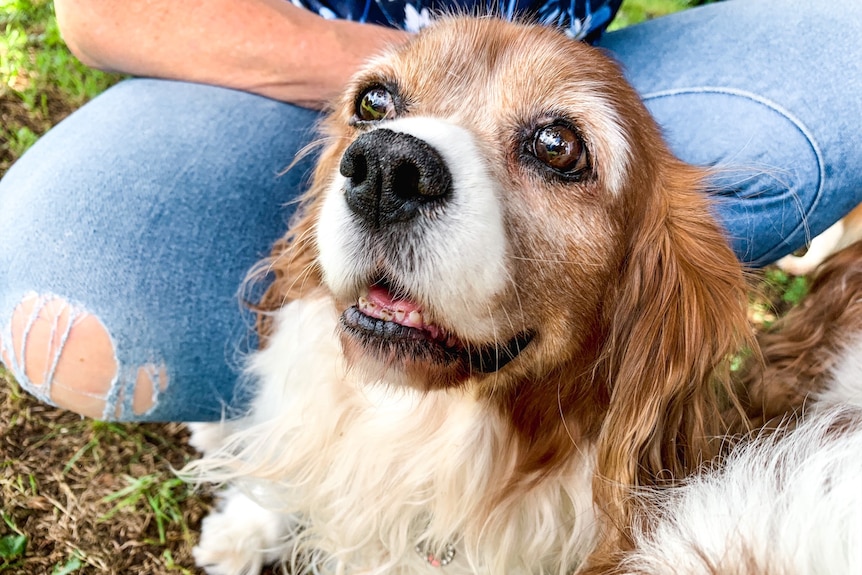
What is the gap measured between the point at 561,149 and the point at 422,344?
1.66 ft

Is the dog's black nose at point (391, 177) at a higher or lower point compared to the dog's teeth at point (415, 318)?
higher

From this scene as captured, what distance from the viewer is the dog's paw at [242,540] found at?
207cm

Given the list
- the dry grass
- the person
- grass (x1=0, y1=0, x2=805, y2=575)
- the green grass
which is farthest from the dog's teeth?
the green grass

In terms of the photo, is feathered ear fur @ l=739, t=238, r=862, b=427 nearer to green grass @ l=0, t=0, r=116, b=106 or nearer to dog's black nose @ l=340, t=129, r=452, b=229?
dog's black nose @ l=340, t=129, r=452, b=229

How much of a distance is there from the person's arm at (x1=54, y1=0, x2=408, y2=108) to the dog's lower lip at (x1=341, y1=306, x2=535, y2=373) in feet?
2.80

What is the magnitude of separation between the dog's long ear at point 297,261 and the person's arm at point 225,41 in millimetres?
346

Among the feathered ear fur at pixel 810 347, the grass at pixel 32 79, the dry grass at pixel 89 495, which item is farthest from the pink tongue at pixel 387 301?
the grass at pixel 32 79

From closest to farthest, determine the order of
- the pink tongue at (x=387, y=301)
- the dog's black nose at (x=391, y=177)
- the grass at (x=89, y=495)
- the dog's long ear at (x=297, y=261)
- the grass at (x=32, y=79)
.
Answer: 1. the dog's black nose at (x=391, y=177)
2. the pink tongue at (x=387, y=301)
3. the dog's long ear at (x=297, y=261)
4. the grass at (x=89, y=495)
5. the grass at (x=32, y=79)

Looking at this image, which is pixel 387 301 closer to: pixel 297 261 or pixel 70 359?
pixel 297 261

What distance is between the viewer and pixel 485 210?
1.27m

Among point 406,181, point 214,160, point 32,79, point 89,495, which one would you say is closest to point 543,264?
point 406,181

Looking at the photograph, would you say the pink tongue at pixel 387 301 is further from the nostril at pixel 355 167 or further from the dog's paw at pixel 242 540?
the dog's paw at pixel 242 540

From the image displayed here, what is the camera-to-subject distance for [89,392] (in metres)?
1.99

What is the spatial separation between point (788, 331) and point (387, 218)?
1214 millimetres
